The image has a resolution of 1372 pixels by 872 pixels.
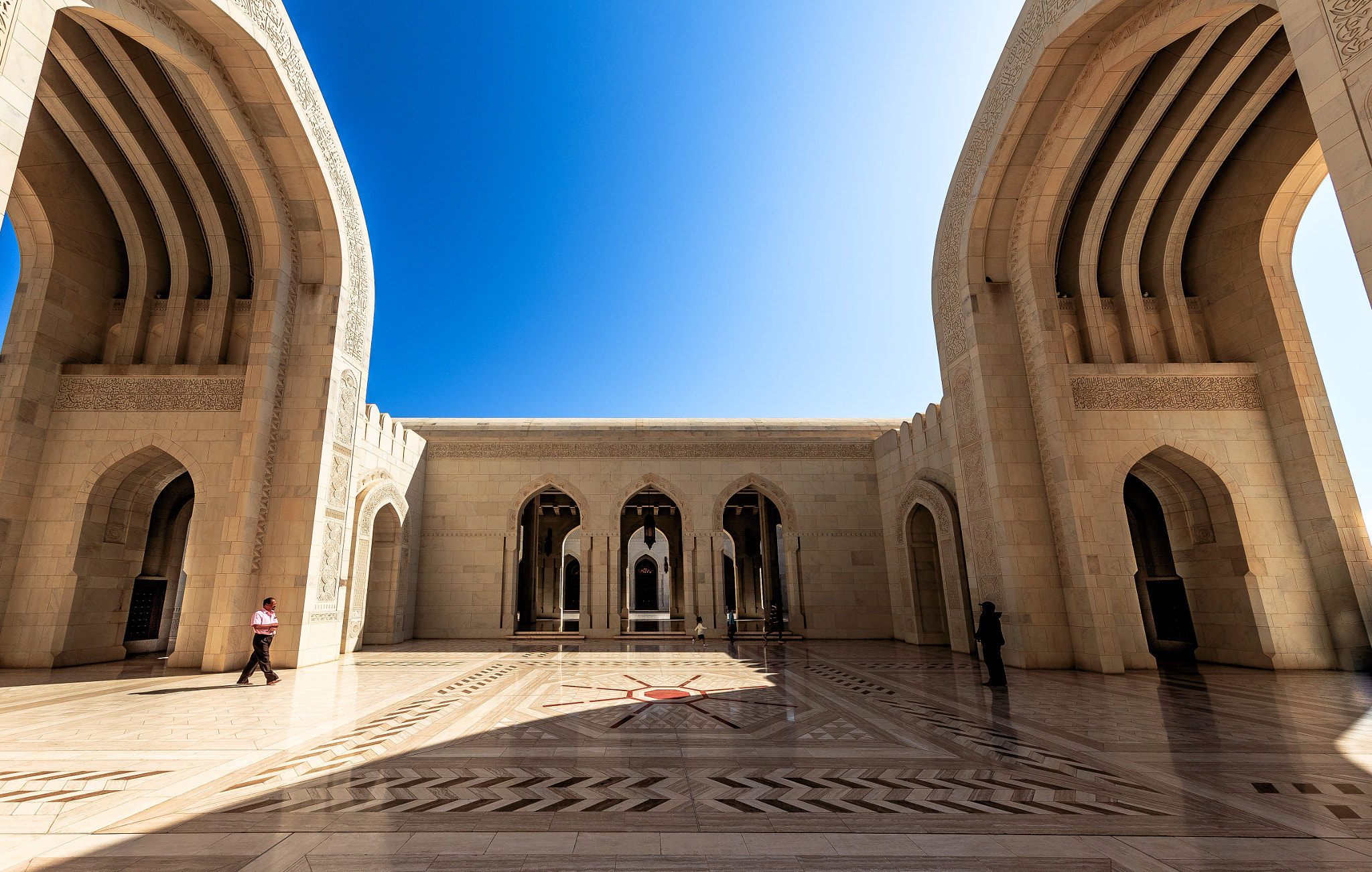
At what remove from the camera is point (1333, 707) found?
491 centimetres

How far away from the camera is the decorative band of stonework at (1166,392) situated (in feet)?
26.4

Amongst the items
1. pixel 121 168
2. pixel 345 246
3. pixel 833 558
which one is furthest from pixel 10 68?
pixel 833 558

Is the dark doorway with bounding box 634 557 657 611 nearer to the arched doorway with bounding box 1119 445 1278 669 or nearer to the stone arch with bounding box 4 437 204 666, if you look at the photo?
the stone arch with bounding box 4 437 204 666

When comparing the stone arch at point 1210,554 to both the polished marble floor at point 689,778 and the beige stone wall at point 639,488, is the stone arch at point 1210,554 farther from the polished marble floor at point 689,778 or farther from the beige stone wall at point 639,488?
the beige stone wall at point 639,488

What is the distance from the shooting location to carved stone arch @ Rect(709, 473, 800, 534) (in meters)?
12.1

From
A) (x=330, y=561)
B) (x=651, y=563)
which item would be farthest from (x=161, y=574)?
(x=651, y=563)

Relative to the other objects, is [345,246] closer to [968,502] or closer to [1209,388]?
[968,502]

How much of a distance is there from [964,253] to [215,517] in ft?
34.5

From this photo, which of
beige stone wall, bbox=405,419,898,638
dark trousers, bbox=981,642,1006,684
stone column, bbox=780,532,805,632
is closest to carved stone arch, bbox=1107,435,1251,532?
dark trousers, bbox=981,642,1006,684

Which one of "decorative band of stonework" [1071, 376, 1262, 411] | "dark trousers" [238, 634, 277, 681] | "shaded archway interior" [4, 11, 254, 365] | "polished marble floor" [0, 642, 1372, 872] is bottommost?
"polished marble floor" [0, 642, 1372, 872]

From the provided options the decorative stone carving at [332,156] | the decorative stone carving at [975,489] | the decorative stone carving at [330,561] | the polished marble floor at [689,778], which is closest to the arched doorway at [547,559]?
the decorative stone carving at [330,561]

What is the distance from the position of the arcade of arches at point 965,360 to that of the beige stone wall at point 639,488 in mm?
2485

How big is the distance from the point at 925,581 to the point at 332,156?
11.2 m

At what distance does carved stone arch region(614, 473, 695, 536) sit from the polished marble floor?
20.5ft
